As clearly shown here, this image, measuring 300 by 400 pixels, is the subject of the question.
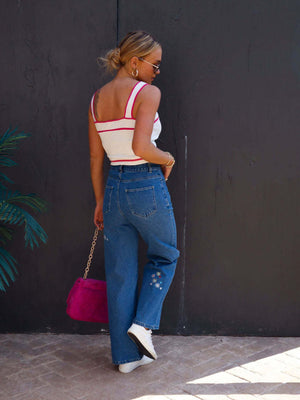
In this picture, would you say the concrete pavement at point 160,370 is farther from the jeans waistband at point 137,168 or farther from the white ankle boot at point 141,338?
the jeans waistband at point 137,168

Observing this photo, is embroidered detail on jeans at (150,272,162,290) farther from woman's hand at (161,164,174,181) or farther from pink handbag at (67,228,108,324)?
woman's hand at (161,164,174,181)

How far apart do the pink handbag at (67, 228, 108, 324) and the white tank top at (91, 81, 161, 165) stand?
83 cm

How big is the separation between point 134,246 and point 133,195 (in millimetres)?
394

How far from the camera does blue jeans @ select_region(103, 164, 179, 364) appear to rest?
299 cm

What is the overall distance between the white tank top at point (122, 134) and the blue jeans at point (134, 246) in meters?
0.05

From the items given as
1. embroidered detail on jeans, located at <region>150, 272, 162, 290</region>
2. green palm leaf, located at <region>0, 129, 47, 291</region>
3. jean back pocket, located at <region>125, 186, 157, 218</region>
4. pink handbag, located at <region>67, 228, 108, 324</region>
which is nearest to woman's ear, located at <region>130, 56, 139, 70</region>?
jean back pocket, located at <region>125, 186, 157, 218</region>

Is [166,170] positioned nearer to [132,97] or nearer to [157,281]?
[132,97]

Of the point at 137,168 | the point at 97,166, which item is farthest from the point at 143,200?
the point at 97,166

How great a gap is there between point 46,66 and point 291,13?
179 centimetres

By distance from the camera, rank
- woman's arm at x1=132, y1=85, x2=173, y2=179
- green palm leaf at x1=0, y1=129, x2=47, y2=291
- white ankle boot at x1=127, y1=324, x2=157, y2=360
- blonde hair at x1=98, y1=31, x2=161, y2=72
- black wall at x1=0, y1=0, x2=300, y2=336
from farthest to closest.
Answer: black wall at x1=0, y1=0, x2=300, y2=336
green palm leaf at x1=0, y1=129, x2=47, y2=291
white ankle boot at x1=127, y1=324, x2=157, y2=360
blonde hair at x1=98, y1=31, x2=161, y2=72
woman's arm at x1=132, y1=85, x2=173, y2=179

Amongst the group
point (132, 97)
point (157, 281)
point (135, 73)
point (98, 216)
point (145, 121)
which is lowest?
point (157, 281)

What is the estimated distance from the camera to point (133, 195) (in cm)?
298

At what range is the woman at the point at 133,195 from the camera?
2.91 meters

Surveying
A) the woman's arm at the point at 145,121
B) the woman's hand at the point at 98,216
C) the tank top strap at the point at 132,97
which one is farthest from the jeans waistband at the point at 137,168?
the woman's hand at the point at 98,216
